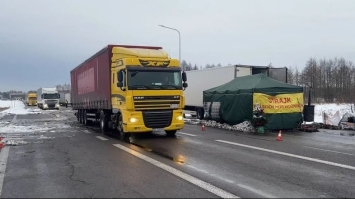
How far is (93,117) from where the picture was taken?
66.2ft

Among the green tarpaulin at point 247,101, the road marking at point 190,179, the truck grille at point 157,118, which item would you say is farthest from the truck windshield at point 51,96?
the road marking at point 190,179

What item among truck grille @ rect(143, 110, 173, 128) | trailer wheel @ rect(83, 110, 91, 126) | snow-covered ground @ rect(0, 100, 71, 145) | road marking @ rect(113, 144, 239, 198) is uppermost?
truck grille @ rect(143, 110, 173, 128)

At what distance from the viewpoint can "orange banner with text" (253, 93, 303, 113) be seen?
60.7ft

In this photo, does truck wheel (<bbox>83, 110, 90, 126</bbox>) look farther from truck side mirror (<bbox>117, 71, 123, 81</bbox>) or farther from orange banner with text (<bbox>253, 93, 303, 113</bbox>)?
orange banner with text (<bbox>253, 93, 303, 113</bbox>)

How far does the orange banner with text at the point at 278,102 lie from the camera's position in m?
18.5

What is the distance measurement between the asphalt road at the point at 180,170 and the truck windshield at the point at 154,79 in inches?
94.5

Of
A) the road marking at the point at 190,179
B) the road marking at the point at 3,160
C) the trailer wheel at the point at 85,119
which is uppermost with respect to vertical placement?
the trailer wheel at the point at 85,119

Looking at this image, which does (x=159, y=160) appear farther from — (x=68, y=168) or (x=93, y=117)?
(x=93, y=117)

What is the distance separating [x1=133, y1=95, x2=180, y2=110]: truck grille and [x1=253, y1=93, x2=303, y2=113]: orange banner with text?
6222mm

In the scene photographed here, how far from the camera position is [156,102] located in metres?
13.6

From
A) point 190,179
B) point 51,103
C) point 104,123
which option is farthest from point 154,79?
point 51,103

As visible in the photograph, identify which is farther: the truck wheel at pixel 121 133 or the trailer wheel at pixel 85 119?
the trailer wheel at pixel 85 119

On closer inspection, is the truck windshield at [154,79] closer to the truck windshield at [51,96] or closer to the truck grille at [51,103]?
the truck grille at [51,103]

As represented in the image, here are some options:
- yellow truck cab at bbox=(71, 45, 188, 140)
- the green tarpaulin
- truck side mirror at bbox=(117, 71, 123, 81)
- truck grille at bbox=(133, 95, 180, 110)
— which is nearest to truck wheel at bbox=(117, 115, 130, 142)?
yellow truck cab at bbox=(71, 45, 188, 140)
